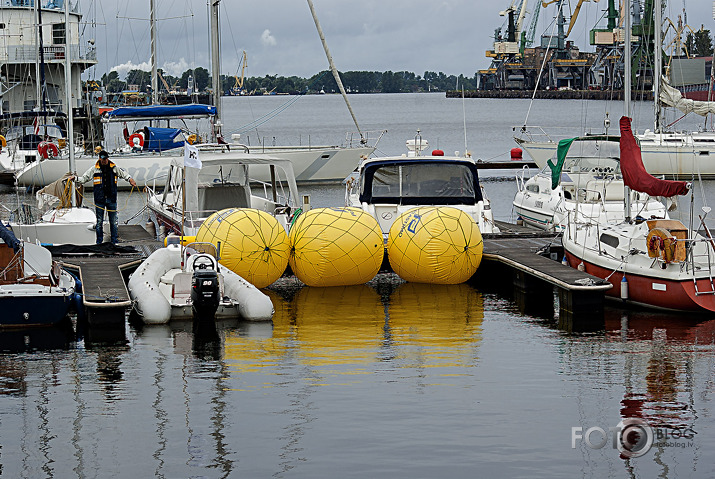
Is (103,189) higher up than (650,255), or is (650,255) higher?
(103,189)

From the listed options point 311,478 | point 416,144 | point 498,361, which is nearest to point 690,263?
point 498,361

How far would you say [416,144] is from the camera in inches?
1019

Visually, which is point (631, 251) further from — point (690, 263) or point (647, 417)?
point (647, 417)

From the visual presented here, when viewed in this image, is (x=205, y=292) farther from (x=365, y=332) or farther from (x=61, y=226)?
(x=61, y=226)

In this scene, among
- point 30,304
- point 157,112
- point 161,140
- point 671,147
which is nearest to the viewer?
point 30,304

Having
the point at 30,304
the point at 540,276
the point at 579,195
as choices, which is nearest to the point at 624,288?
the point at 540,276

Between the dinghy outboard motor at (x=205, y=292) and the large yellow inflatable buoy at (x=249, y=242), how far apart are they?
1767 millimetres

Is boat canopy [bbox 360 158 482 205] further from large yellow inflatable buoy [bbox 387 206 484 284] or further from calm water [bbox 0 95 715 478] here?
calm water [bbox 0 95 715 478]

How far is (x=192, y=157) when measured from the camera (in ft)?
58.5

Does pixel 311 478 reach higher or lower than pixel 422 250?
lower

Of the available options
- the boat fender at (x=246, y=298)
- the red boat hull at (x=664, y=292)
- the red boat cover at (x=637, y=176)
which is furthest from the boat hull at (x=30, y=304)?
the red boat cover at (x=637, y=176)

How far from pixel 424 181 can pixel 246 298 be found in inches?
242

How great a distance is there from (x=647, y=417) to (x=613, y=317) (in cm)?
530

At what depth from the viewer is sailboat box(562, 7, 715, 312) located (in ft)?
53.2
